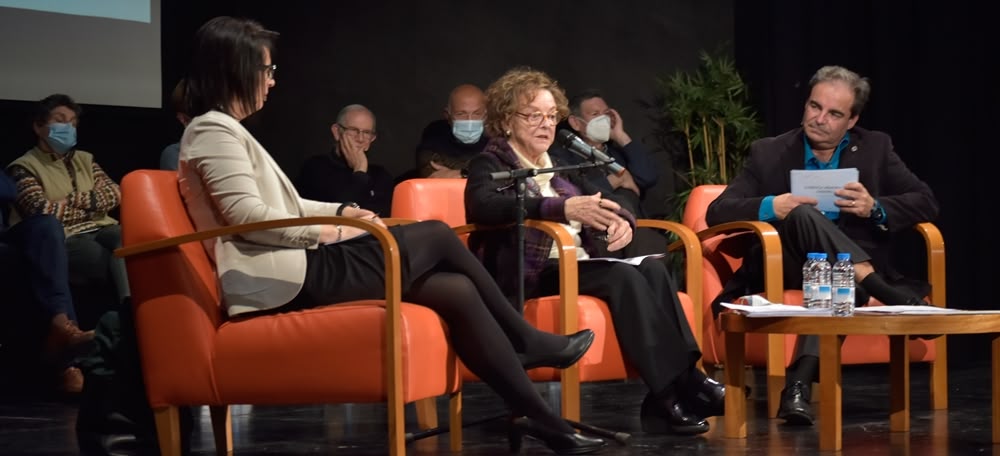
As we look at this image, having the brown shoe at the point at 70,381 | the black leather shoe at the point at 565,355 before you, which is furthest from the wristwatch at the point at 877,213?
the brown shoe at the point at 70,381

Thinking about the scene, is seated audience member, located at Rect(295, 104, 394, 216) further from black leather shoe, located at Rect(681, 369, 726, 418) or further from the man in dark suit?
black leather shoe, located at Rect(681, 369, 726, 418)

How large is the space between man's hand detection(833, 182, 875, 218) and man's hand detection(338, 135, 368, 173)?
2411mm

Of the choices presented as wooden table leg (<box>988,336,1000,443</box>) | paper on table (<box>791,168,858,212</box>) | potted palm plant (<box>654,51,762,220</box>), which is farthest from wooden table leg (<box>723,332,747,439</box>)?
potted palm plant (<box>654,51,762,220</box>)

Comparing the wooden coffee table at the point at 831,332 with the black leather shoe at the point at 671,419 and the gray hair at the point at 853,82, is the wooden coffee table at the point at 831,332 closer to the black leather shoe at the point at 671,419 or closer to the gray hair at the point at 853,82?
the black leather shoe at the point at 671,419

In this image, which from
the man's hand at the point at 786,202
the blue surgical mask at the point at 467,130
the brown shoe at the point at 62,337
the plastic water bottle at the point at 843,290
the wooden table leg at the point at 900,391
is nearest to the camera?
the plastic water bottle at the point at 843,290

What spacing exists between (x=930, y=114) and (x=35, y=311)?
397 centimetres

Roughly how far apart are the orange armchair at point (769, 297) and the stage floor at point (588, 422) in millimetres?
152

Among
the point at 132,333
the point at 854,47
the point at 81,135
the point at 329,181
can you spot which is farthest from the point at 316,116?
the point at 132,333

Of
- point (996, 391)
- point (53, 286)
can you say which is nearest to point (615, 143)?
point (53, 286)

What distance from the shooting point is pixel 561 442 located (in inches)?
125

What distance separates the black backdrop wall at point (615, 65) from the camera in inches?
233

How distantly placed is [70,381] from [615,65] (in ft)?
11.0

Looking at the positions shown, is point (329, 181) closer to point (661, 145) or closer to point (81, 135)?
point (81, 135)

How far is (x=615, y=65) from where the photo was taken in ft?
22.7
